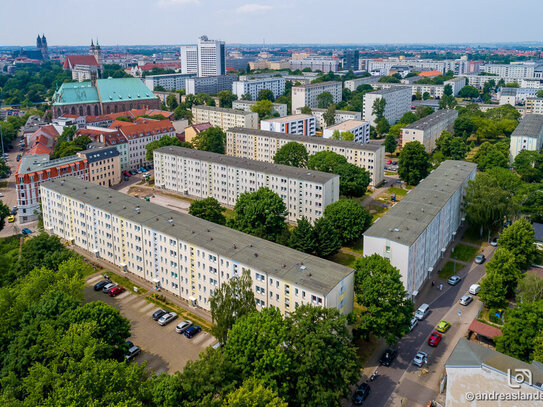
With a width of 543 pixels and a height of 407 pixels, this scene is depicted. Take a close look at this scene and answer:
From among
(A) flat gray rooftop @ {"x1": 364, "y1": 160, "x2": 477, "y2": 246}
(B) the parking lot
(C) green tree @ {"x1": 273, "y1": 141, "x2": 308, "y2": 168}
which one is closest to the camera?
(B) the parking lot

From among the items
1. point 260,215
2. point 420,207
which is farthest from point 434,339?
point 260,215

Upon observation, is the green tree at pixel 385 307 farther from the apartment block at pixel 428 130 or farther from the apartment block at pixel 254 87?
the apartment block at pixel 254 87

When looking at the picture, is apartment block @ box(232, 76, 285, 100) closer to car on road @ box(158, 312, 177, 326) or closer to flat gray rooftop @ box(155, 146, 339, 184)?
flat gray rooftop @ box(155, 146, 339, 184)

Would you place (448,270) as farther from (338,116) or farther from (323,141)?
(338,116)

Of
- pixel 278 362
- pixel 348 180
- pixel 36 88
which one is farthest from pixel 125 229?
pixel 36 88

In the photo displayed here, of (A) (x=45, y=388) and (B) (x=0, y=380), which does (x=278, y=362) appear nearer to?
(A) (x=45, y=388)

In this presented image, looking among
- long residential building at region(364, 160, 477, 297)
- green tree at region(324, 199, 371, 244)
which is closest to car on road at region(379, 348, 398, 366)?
long residential building at region(364, 160, 477, 297)
